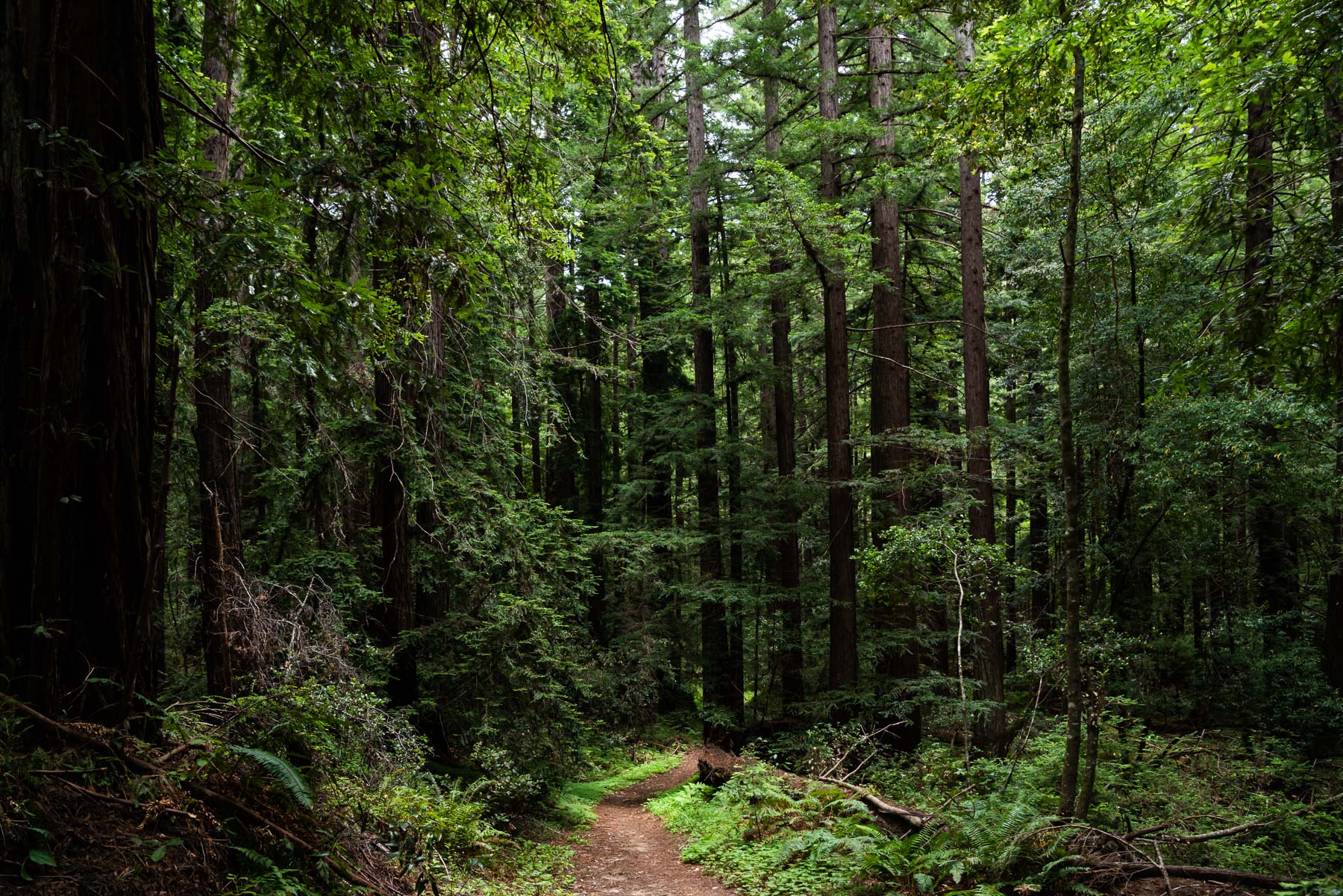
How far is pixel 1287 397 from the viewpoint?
8.80 metres

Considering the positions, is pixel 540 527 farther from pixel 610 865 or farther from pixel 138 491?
pixel 138 491

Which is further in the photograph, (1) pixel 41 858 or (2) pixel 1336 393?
(2) pixel 1336 393

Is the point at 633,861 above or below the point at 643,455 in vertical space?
below

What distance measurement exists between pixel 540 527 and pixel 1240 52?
924 centimetres

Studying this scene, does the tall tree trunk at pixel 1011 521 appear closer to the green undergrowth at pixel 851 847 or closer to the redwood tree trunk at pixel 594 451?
the redwood tree trunk at pixel 594 451

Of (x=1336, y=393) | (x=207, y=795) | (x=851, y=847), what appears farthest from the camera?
(x=1336, y=393)

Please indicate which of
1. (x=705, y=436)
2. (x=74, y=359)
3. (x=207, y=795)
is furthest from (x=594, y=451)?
(x=74, y=359)

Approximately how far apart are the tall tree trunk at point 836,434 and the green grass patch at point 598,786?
420 cm

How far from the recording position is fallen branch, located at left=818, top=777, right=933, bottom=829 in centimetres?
686

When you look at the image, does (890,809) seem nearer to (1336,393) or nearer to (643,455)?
(1336,393)

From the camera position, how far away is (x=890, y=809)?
7.31 meters

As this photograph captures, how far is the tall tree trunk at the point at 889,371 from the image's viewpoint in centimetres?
1244

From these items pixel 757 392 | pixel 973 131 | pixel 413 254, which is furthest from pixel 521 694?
pixel 757 392

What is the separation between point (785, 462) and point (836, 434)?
168 inches
